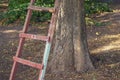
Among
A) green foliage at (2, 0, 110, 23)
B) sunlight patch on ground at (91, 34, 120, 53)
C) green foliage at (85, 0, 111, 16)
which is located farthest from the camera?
green foliage at (85, 0, 111, 16)

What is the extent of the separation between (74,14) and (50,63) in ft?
3.63

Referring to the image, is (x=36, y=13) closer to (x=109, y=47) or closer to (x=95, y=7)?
(x=95, y=7)

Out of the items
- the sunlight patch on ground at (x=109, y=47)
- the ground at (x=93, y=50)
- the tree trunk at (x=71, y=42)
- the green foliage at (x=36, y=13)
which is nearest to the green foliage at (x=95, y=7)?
the green foliage at (x=36, y=13)

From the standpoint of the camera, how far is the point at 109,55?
318 inches

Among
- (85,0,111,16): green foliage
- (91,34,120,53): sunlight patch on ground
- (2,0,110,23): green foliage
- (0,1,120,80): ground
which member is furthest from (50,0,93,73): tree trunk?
(85,0,111,16): green foliage

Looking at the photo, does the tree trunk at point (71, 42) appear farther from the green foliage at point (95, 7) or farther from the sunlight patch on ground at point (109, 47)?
the green foliage at point (95, 7)

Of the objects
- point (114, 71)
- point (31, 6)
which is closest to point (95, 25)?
point (114, 71)

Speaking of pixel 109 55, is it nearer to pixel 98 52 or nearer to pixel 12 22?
pixel 98 52

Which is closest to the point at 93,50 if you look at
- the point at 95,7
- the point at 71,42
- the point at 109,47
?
the point at 109,47

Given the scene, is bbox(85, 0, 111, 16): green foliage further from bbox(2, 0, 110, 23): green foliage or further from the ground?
the ground

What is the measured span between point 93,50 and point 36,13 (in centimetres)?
446

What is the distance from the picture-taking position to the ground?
6.94m

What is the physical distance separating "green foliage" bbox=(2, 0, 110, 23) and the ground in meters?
0.35

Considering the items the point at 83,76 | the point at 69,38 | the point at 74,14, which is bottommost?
the point at 83,76
